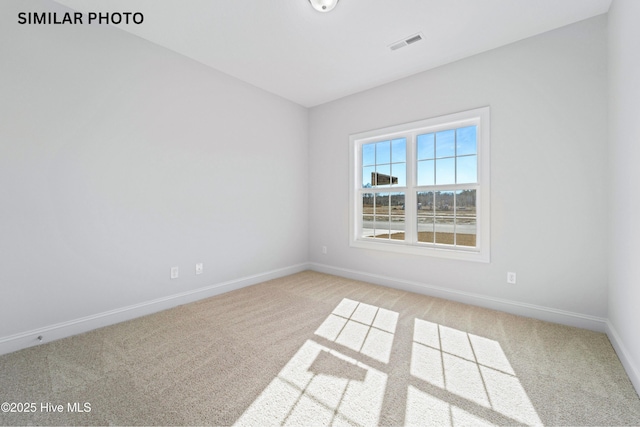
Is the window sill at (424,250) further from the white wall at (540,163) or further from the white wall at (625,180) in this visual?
the white wall at (625,180)

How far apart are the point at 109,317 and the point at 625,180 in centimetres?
437

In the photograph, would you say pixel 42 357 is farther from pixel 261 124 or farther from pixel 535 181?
pixel 535 181

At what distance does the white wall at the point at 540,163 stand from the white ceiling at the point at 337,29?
0.72 ft

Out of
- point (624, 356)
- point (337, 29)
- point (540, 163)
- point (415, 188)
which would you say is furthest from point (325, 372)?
point (337, 29)

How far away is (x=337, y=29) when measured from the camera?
2547 mm

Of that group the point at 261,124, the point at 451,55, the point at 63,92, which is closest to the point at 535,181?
the point at 451,55

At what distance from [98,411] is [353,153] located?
146 inches

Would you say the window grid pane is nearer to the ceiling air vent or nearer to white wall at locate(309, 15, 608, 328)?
white wall at locate(309, 15, 608, 328)

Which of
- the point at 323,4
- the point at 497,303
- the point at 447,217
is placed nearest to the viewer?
the point at 323,4

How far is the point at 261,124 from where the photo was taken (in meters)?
3.84

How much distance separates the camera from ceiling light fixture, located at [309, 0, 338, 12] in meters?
2.15

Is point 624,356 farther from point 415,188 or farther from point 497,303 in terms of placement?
point 415,188

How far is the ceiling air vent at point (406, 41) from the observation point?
104 inches

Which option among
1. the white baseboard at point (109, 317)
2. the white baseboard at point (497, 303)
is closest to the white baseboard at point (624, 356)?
the white baseboard at point (497, 303)
